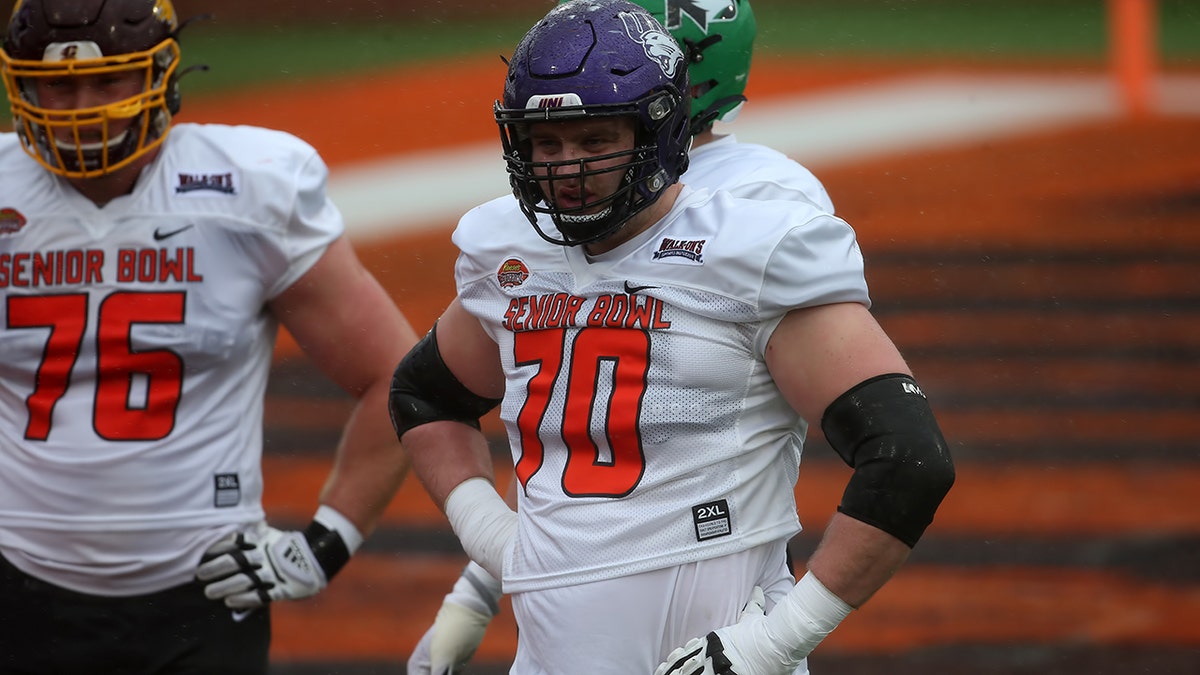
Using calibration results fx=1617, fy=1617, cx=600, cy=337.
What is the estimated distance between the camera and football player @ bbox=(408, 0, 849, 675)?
3.54 m

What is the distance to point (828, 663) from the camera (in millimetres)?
5941

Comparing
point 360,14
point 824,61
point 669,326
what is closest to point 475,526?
point 669,326

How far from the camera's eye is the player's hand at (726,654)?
273cm

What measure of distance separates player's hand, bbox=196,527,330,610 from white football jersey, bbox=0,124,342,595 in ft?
0.20

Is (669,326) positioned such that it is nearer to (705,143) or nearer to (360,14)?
(705,143)

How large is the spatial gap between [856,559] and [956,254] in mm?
8375

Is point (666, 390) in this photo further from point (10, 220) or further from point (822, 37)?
point (822, 37)

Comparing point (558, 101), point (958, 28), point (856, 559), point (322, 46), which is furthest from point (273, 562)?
point (322, 46)

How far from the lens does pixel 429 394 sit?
3.42 metres

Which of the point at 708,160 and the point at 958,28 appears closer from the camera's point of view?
the point at 708,160

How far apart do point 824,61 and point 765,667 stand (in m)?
14.0

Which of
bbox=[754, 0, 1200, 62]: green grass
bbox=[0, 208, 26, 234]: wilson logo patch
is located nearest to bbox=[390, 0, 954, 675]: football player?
bbox=[0, 208, 26, 234]: wilson logo patch

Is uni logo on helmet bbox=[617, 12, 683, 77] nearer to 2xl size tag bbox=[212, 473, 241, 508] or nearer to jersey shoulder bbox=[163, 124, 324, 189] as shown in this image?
jersey shoulder bbox=[163, 124, 324, 189]

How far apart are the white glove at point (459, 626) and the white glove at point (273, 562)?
460mm
